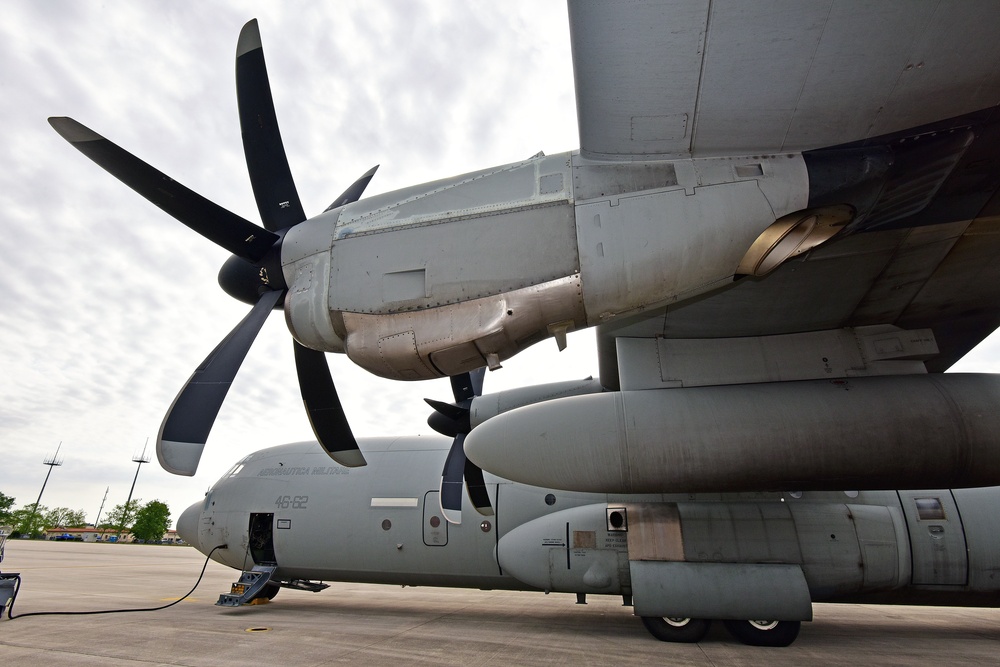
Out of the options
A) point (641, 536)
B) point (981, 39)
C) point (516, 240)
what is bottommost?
point (641, 536)

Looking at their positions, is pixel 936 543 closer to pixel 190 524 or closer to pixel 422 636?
pixel 422 636

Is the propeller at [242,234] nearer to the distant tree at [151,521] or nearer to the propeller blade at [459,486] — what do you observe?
the propeller blade at [459,486]

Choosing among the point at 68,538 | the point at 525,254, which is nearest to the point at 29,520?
the point at 68,538

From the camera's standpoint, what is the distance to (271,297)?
4668 millimetres

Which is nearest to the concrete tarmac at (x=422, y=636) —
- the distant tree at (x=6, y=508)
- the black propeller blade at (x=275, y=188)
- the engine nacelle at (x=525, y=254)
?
the black propeller blade at (x=275, y=188)

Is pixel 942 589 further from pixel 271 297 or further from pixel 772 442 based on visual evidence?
pixel 271 297

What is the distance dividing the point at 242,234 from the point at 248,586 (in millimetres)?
7659

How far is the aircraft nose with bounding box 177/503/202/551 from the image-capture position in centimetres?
1076

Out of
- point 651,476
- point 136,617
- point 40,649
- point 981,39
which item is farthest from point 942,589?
point 136,617

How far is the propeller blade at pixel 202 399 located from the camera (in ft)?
12.3

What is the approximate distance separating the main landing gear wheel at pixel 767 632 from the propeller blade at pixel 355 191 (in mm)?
7097

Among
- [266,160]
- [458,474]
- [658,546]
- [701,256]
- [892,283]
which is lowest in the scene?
[658,546]

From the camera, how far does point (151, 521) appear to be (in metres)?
74.1

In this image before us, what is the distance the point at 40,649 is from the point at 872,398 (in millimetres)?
8737
